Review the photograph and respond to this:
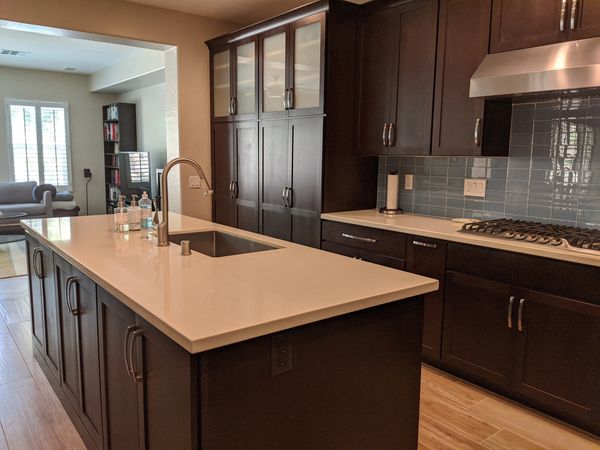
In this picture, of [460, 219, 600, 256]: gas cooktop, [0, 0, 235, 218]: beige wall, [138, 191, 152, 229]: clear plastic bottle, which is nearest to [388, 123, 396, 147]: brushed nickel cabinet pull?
[460, 219, 600, 256]: gas cooktop

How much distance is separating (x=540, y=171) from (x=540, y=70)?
706 mm

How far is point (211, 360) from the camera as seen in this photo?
123 centimetres

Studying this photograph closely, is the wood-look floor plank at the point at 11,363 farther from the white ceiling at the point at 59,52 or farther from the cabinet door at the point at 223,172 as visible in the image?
the white ceiling at the point at 59,52

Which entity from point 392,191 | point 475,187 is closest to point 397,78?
point 392,191

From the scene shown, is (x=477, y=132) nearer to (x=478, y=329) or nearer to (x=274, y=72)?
(x=478, y=329)

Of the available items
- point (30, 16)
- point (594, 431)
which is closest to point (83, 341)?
point (594, 431)

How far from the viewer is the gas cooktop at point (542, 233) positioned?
231 cm

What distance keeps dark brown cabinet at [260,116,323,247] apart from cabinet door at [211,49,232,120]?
0.66 meters

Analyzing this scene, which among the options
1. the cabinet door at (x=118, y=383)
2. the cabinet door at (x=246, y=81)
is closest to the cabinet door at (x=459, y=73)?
the cabinet door at (x=246, y=81)

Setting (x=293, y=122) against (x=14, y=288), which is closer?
(x=293, y=122)

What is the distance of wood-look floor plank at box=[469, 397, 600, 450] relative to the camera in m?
2.27

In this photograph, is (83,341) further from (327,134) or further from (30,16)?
(30,16)

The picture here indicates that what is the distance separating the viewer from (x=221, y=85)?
468cm

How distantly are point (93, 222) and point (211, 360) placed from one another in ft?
7.00
